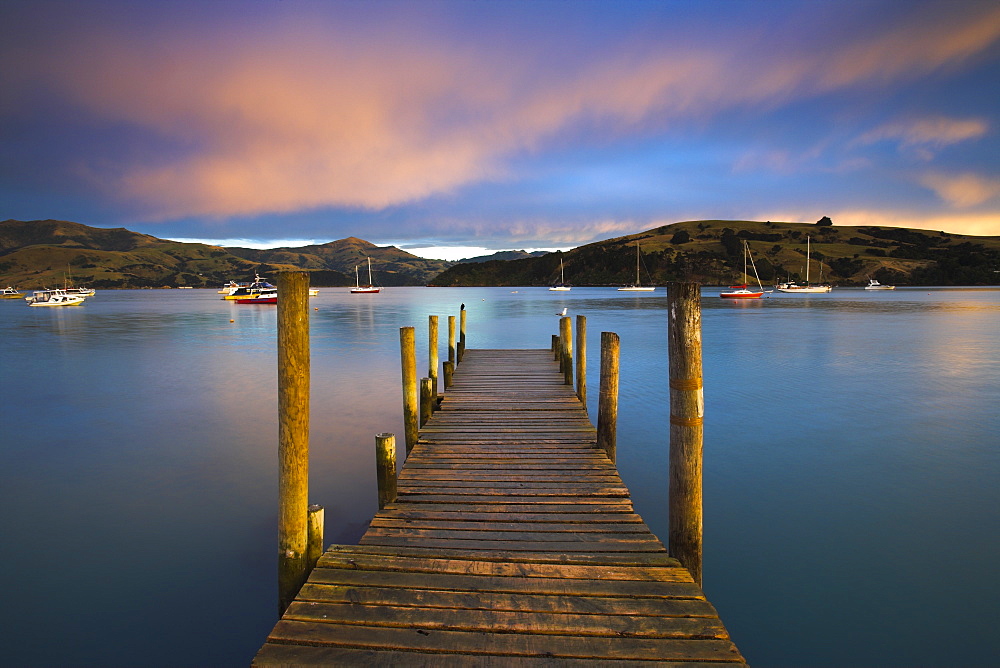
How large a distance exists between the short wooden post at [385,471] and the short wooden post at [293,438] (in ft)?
4.86

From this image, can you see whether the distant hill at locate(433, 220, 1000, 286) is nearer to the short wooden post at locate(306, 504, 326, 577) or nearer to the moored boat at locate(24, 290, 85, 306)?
the moored boat at locate(24, 290, 85, 306)

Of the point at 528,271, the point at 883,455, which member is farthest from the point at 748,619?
the point at 528,271

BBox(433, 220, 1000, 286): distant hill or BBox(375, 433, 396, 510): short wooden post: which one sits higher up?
BBox(433, 220, 1000, 286): distant hill

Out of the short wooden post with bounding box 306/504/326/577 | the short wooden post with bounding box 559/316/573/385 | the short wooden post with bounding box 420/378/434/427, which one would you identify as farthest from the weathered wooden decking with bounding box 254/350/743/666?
the short wooden post with bounding box 559/316/573/385

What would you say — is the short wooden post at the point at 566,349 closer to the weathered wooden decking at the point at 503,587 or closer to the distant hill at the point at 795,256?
the weathered wooden decking at the point at 503,587

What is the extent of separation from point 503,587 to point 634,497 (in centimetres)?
544

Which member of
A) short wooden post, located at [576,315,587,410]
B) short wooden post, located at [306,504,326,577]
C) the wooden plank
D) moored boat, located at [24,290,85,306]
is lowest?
the wooden plank

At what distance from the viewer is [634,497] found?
8742mm

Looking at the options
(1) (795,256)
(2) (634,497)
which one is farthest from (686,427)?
(1) (795,256)

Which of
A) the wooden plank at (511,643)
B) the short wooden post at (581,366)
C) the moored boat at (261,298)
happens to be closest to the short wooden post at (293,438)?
the wooden plank at (511,643)

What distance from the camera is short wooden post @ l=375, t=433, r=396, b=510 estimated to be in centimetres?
578

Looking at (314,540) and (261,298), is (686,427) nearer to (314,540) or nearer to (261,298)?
(314,540)

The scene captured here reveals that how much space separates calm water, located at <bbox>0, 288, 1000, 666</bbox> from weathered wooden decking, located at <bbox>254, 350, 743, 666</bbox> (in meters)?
2.00

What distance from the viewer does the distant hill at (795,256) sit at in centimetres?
11462
